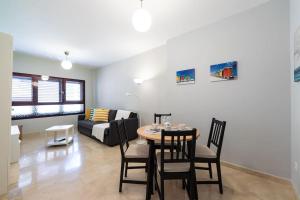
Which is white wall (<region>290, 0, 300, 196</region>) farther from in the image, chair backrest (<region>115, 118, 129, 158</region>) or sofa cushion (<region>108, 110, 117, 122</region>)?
sofa cushion (<region>108, 110, 117, 122</region>)

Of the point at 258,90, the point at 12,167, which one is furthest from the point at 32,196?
the point at 258,90

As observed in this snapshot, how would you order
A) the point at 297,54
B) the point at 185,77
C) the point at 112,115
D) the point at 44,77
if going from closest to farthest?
the point at 297,54 < the point at 185,77 < the point at 112,115 < the point at 44,77

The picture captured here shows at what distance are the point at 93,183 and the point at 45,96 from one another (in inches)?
163

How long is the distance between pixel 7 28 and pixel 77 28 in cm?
134

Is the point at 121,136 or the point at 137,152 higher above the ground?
the point at 121,136

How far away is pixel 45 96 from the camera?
4.68m

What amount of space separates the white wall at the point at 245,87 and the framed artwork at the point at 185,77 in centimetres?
9

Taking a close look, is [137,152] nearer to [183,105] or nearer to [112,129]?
[183,105]

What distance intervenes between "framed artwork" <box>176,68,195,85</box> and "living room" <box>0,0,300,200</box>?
21 millimetres

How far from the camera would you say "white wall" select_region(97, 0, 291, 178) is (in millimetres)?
1853

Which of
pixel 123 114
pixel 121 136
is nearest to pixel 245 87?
pixel 121 136

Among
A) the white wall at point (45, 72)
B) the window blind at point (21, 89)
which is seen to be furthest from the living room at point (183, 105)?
the window blind at point (21, 89)

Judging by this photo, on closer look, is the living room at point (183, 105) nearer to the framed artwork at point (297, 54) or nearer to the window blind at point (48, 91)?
the framed artwork at point (297, 54)

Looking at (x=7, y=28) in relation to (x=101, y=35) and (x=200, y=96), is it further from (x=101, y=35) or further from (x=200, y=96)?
(x=200, y=96)
